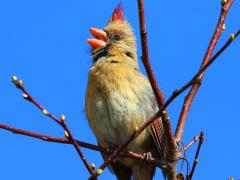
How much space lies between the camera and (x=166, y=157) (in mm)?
3289

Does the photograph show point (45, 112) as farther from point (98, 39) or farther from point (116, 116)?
point (98, 39)

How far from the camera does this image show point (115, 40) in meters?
5.33

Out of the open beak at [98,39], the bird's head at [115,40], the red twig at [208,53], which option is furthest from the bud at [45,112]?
the open beak at [98,39]

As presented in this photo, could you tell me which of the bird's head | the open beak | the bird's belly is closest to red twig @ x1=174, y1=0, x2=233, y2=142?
the bird's belly

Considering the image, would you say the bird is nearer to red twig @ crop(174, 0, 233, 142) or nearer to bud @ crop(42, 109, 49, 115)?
red twig @ crop(174, 0, 233, 142)

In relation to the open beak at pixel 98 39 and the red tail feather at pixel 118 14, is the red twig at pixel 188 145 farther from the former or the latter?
the red tail feather at pixel 118 14

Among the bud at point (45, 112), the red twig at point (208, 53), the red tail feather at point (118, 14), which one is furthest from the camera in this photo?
the red tail feather at point (118, 14)

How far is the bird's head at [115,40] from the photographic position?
5.11m

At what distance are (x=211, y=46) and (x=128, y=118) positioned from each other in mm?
1271

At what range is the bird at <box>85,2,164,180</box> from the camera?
441cm

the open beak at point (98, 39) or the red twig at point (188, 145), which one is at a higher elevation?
the open beak at point (98, 39)

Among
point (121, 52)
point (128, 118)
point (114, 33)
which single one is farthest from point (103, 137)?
point (114, 33)

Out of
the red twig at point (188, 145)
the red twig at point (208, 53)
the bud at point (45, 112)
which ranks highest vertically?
the red twig at point (208, 53)

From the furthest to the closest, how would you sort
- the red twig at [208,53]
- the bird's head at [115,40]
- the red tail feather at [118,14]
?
the red tail feather at [118,14] → the bird's head at [115,40] → the red twig at [208,53]
